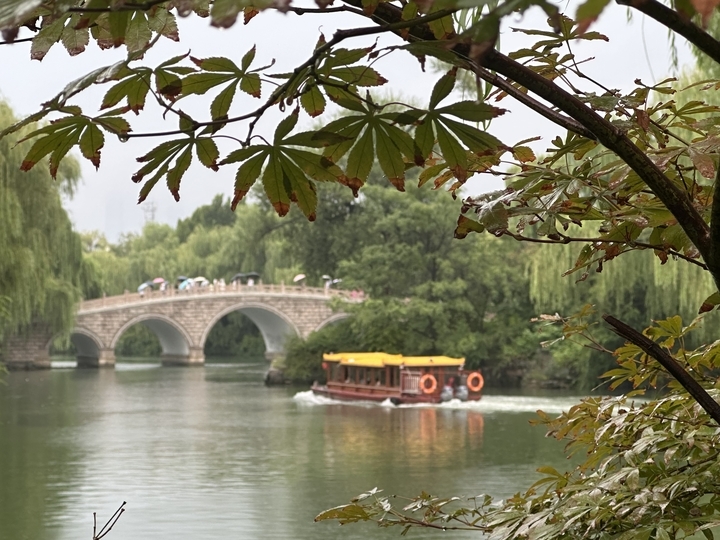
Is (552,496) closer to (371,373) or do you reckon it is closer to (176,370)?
(371,373)

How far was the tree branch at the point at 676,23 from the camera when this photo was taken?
0.62m

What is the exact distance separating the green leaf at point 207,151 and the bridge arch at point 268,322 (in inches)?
1142

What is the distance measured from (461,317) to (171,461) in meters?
11.2

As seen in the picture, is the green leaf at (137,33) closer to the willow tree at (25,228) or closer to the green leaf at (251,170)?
the green leaf at (251,170)

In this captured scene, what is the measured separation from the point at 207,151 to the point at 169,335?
1288 inches

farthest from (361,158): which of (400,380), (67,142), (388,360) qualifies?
(388,360)

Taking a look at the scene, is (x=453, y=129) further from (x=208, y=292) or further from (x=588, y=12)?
(x=208, y=292)

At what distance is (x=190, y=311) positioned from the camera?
103 feet

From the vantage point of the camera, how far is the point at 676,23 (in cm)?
66

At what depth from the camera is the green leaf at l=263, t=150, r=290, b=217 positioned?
830mm

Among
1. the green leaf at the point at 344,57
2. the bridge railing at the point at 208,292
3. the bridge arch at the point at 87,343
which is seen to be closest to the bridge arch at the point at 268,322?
the bridge railing at the point at 208,292

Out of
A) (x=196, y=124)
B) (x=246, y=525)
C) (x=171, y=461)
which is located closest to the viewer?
(x=196, y=124)

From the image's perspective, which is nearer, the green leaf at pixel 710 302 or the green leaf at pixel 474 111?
the green leaf at pixel 474 111

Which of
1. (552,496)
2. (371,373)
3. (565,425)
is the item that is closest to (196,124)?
(552,496)
